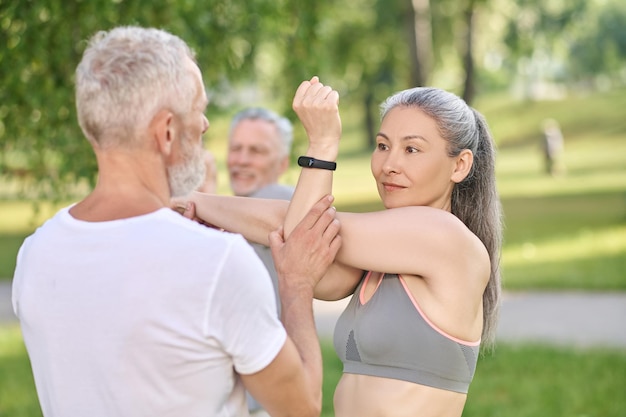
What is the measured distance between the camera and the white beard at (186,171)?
223cm

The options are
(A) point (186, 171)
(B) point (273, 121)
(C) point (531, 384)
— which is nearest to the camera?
(A) point (186, 171)

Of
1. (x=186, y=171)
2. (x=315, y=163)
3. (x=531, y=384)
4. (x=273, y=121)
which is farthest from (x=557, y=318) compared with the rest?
(x=186, y=171)

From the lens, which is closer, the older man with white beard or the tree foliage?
the older man with white beard

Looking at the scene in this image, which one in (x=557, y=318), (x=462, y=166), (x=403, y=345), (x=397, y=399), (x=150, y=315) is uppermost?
(x=462, y=166)

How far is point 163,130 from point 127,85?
0.41ft

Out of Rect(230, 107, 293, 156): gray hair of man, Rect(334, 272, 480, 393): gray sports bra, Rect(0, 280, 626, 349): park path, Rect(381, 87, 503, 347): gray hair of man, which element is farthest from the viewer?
Rect(0, 280, 626, 349): park path

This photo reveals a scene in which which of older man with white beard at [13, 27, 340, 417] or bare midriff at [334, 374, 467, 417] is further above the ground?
older man with white beard at [13, 27, 340, 417]

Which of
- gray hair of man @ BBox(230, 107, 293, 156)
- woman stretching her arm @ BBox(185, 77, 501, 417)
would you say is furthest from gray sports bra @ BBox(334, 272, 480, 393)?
gray hair of man @ BBox(230, 107, 293, 156)

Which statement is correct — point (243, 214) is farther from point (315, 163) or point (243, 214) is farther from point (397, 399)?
point (397, 399)

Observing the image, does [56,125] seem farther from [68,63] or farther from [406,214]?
[406,214]

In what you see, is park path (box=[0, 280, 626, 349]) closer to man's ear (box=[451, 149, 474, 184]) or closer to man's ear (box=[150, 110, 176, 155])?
man's ear (box=[451, 149, 474, 184])

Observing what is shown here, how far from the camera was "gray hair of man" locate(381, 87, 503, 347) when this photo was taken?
2695mm

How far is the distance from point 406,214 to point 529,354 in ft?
19.1

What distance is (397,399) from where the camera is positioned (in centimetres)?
257
